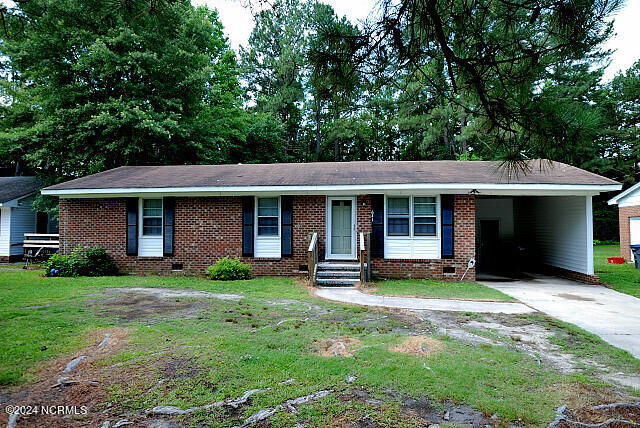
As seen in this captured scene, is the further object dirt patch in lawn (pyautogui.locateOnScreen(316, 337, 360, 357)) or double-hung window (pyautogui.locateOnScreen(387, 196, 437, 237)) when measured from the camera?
double-hung window (pyautogui.locateOnScreen(387, 196, 437, 237))

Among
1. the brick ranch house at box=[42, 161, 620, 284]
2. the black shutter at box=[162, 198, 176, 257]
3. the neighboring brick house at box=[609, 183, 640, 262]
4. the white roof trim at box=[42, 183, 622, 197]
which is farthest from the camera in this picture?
the neighboring brick house at box=[609, 183, 640, 262]

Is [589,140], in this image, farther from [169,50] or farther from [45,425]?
[169,50]

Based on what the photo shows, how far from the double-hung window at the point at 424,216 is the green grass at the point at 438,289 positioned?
4.68 ft

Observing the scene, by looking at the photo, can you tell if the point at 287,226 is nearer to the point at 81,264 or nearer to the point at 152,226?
the point at 152,226

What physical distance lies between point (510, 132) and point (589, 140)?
77 cm

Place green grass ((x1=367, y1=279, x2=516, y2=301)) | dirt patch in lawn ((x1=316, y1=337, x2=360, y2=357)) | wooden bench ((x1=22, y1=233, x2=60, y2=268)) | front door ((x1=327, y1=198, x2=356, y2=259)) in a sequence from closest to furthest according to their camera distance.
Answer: dirt patch in lawn ((x1=316, y1=337, x2=360, y2=357)), green grass ((x1=367, y1=279, x2=516, y2=301)), front door ((x1=327, y1=198, x2=356, y2=259)), wooden bench ((x1=22, y1=233, x2=60, y2=268))

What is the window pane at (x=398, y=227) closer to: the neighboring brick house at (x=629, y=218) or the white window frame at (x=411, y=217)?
the white window frame at (x=411, y=217)

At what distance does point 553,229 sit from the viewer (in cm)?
1312

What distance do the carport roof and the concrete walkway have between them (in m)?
3.31

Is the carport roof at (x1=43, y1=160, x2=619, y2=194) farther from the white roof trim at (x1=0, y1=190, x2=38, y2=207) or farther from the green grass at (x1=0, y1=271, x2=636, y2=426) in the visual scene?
the white roof trim at (x1=0, y1=190, x2=38, y2=207)

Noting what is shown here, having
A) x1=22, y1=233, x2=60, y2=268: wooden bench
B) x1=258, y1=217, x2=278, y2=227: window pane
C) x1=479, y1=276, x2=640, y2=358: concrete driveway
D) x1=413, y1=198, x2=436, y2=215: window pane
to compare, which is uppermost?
x1=413, y1=198, x2=436, y2=215: window pane

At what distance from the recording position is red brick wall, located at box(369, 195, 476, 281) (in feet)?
35.9

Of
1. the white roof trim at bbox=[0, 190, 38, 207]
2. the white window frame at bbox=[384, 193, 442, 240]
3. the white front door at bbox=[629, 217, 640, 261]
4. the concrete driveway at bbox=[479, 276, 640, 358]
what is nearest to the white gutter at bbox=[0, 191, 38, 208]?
the white roof trim at bbox=[0, 190, 38, 207]

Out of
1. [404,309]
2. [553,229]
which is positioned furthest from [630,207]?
[404,309]
